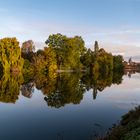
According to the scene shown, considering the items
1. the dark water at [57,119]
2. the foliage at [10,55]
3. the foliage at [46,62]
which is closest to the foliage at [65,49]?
the foliage at [46,62]

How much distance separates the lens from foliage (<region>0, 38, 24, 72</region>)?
7881cm

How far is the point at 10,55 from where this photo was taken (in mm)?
78688

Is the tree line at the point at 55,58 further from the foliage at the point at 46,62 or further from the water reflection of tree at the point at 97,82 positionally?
the water reflection of tree at the point at 97,82

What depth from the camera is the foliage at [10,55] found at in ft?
259

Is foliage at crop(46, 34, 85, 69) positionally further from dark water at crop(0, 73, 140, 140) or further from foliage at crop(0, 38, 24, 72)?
dark water at crop(0, 73, 140, 140)

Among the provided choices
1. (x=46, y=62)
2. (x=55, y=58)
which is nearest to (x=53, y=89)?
(x=46, y=62)

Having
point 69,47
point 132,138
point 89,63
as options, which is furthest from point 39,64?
point 132,138

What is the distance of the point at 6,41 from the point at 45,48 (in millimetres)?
16018

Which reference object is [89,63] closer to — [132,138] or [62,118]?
[62,118]

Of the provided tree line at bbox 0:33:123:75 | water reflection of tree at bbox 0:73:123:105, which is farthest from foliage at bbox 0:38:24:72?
water reflection of tree at bbox 0:73:123:105

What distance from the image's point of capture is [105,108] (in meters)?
25.7

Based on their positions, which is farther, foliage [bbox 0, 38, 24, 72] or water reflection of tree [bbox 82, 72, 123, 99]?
foliage [bbox 0, 38, 24, 72]

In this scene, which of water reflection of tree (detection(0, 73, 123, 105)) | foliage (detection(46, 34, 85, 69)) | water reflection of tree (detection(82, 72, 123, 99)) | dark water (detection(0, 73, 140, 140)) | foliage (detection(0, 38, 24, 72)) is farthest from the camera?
foliage (detection(46, 34, 85, 69))

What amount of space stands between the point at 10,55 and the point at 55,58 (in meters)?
20.1
